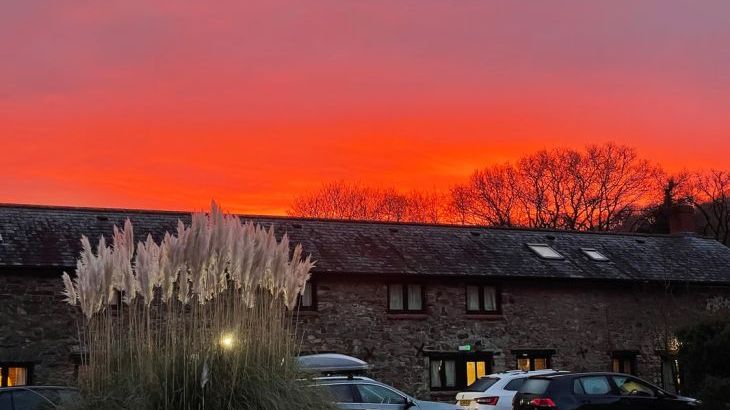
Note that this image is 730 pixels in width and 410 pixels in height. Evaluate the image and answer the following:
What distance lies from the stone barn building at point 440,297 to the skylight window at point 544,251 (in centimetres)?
8

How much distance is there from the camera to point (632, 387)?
1748cm

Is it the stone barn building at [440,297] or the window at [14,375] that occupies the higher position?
the stone barn building at [440,297]

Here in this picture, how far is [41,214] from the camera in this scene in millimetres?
24156

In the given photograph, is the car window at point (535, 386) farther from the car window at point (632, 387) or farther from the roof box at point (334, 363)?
the roof box at point (334, 363)

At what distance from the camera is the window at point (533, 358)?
26.9 meters

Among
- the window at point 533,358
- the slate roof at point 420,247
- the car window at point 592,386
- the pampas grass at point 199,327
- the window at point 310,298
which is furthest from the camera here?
the window at point 533,358

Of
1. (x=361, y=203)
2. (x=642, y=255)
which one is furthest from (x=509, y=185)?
(x=642, y=255)

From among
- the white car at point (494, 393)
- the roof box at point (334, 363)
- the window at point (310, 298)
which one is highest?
the window at point (310, 298)

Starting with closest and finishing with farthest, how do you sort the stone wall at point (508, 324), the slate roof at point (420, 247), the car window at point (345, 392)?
1. the car window at point (345, 392)
2. the slate roof at point (420, 247)
3. the stone wall at point (508, 324)

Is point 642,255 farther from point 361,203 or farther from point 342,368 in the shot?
point 361,203

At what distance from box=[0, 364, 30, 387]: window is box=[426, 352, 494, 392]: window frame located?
444 inches

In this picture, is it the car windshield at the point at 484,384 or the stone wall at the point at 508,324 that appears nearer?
the car windshield at the point at 484,384

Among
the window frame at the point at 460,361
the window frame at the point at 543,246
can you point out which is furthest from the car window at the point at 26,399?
the window frame at the point at 543,246

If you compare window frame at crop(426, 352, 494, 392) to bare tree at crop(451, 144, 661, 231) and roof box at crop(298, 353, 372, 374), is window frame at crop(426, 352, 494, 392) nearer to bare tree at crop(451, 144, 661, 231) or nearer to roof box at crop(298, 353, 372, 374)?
roof box at crop(298, 353, 372, 374)
